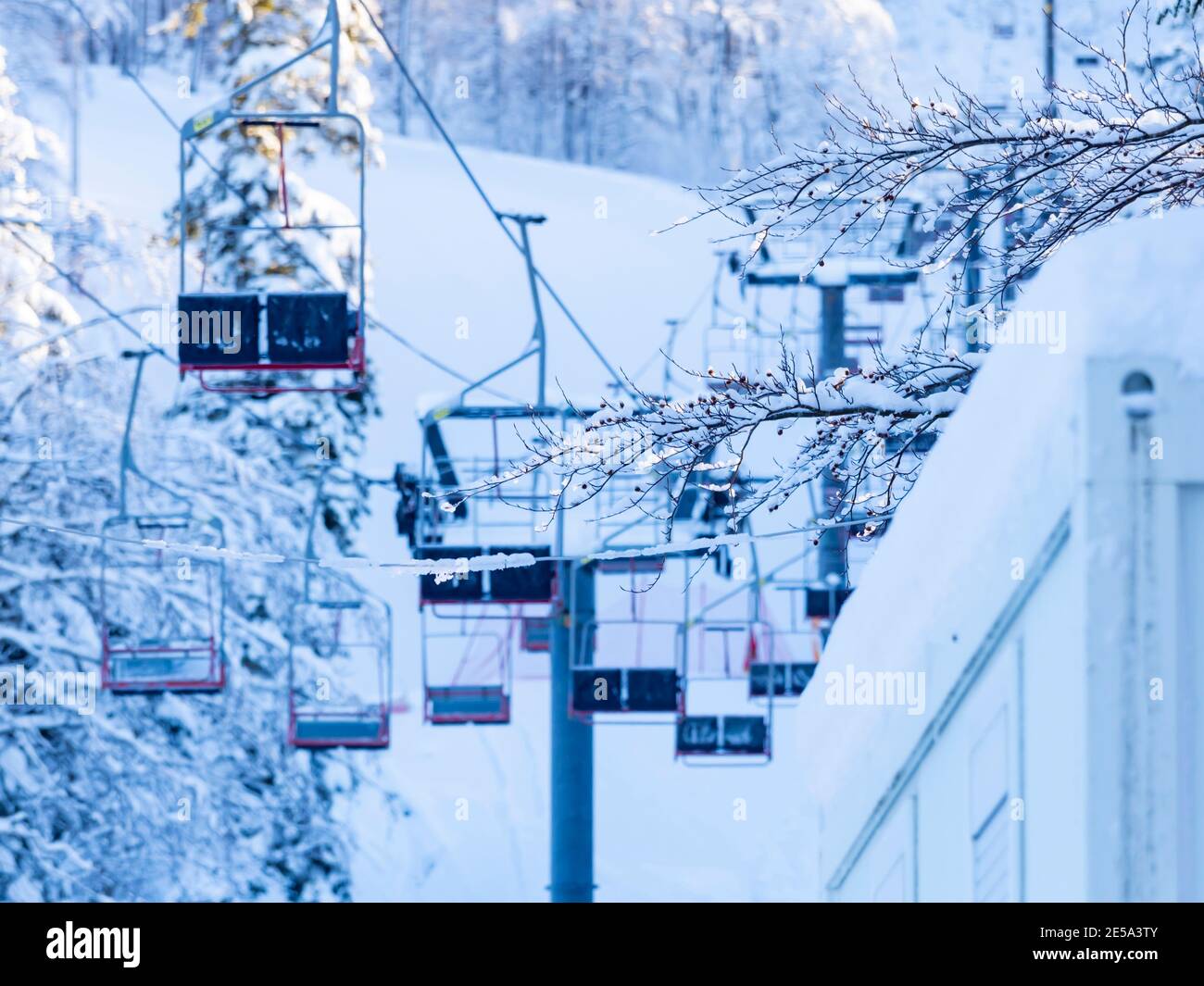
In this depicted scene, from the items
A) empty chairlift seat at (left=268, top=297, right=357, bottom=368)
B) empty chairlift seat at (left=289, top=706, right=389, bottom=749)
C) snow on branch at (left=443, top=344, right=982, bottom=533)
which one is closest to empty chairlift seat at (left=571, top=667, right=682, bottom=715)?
empty chairlift seat at (left=289, top=706, right=389, bottom=749)

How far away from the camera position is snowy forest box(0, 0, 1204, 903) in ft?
6.35

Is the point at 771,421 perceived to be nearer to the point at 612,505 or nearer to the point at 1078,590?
the point at 1078,590

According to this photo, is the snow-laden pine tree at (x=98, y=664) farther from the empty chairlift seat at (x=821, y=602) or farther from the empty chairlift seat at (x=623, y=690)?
the empty chairlift seat at (x=821, y=602)

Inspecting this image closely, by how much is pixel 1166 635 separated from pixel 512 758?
22.4m

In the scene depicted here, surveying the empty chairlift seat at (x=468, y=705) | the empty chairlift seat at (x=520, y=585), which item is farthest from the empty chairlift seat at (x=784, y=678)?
the empty chairlift seat at (x=520, y=585)

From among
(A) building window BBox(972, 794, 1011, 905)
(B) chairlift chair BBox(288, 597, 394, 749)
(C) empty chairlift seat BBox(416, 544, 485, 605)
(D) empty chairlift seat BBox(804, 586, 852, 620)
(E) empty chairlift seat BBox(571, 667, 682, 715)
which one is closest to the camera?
(A) building window BBox(972, 794, 1011, 905)

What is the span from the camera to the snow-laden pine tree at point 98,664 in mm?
12055

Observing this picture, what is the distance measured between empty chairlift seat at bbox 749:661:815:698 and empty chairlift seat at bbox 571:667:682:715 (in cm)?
125

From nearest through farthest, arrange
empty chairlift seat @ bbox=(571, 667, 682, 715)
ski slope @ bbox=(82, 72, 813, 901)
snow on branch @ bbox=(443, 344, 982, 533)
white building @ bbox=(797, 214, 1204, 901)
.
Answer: white building @ bbox=(797, 214, 1204, 901) → snow on branch @ bbox=(443, 344, 982, 533) → empty chairlift seat @ bbox=(571, 667, 682, 715) → ski slope @ bbox=(82, 72, 813, 901)

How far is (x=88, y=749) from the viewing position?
12680mm

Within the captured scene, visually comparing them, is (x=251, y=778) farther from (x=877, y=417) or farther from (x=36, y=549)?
(x=877, y=417)

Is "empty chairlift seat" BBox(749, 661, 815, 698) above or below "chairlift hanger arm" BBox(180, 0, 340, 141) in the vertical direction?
below

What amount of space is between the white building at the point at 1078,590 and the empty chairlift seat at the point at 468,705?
29.2 feet

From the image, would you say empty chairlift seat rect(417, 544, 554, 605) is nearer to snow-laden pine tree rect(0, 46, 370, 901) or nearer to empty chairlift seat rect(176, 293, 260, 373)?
empty chairlift seat rect(176, 293, 260, 373)
